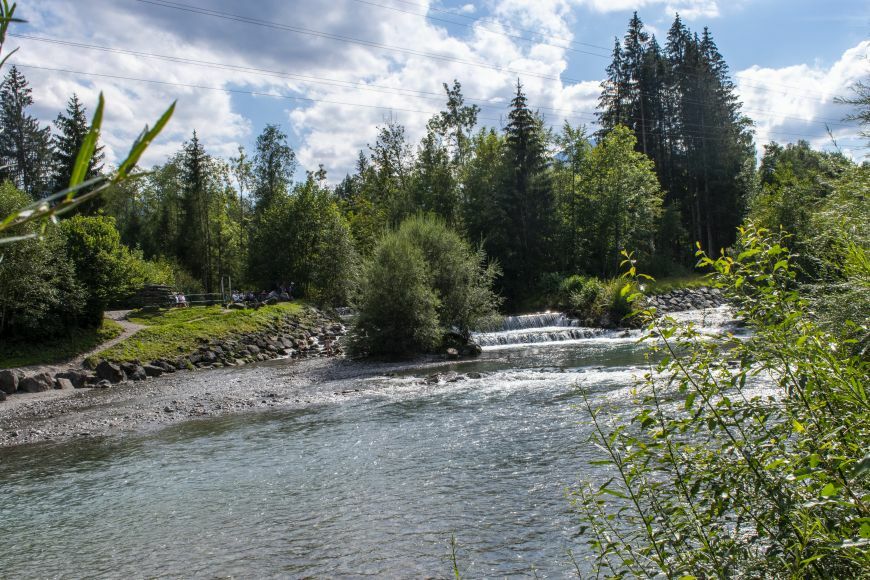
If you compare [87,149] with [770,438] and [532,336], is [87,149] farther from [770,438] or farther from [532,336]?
[532,336]

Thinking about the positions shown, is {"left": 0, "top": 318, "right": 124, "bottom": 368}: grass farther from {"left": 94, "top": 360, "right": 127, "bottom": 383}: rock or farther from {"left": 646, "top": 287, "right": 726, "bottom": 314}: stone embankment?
{"left": 646, "top": 287, "right": 726, "bottom": 314}: stone embankment

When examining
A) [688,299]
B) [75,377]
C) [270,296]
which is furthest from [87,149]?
[688,299]

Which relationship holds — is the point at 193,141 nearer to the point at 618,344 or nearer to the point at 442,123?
the point at 442,123

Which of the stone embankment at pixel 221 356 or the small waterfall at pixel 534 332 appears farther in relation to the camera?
the small waterfall at pixel 534 332

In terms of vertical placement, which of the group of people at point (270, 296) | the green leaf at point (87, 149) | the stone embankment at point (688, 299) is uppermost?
the group of people at point (270, 296)

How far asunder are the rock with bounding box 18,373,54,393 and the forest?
685cm

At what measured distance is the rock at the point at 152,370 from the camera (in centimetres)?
2600

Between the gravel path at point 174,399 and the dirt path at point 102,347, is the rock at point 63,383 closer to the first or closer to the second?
the gravel path at point 174,399

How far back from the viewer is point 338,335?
123 feet

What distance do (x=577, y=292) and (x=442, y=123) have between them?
27958 millimetres

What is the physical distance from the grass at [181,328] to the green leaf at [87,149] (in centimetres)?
2872

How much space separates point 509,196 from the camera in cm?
4850

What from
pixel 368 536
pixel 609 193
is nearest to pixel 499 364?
pixel 368 536

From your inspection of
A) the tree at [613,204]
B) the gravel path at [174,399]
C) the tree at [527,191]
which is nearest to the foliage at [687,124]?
the tree at [613,204]
